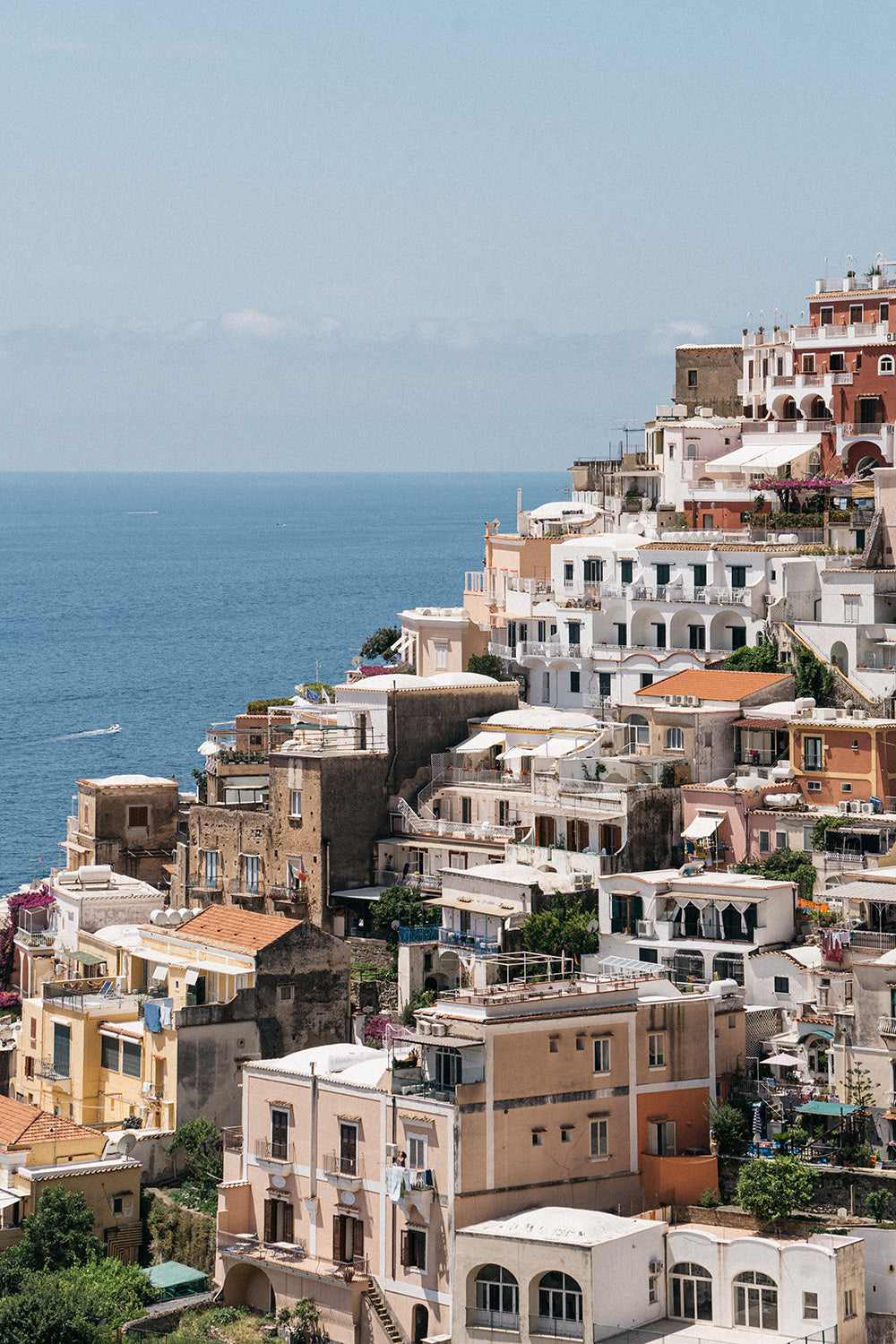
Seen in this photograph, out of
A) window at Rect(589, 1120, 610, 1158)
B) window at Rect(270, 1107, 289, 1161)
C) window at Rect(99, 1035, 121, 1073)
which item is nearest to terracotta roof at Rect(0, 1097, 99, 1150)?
window at Rect(99, 1035, 121, 1073)

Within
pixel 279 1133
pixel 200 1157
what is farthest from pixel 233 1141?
pixel 200 1157

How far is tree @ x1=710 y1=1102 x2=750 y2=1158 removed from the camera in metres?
48.2

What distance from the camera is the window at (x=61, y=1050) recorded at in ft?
188

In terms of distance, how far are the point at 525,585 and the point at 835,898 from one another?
26048 millimetres

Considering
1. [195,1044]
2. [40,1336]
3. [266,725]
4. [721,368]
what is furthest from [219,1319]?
[721,368]

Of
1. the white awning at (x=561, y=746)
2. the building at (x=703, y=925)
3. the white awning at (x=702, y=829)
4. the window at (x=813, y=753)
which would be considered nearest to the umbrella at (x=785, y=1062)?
the building at (x=703, y=925)

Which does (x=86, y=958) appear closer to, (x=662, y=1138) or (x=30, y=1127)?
(x=30, y=1127)

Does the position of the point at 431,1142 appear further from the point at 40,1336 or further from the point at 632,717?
the point at 632,717

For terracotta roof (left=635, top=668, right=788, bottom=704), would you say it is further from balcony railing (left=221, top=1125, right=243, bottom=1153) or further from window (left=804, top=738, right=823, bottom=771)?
balcony railing (left=221, top=1125, right=243, bottom=1153)

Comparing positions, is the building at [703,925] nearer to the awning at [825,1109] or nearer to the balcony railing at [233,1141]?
the awning at [825,1109]

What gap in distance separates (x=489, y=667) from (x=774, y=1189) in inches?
1254

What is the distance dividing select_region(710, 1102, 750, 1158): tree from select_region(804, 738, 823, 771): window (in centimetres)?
1450

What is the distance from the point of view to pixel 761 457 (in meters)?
75.8

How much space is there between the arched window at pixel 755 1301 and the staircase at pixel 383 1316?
21.4 ft
